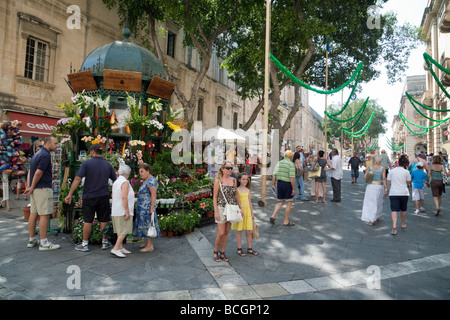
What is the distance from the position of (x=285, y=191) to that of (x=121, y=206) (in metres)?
3.86

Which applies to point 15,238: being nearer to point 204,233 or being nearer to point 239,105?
point 204,233

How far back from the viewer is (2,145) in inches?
338

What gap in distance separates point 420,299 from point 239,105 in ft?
104

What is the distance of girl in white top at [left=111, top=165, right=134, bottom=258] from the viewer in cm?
481

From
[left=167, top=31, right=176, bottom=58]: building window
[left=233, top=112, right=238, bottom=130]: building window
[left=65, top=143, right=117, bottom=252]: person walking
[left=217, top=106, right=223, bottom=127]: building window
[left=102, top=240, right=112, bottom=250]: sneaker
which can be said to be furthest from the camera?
[left=233, top=112, right=238, bottom=130]: building window

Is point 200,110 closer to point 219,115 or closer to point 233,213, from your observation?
point 219,115

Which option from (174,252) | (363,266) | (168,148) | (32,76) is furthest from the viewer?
(32,76)

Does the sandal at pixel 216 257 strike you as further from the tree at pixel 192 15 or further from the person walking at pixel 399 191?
the tree at pixel 192 15

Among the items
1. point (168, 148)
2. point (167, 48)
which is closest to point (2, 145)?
point (168, 148)

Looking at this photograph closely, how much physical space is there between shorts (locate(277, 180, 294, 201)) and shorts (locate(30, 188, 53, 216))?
4875 mm

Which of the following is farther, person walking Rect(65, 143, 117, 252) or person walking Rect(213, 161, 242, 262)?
person walking Rect(65, 143, 117, 252)

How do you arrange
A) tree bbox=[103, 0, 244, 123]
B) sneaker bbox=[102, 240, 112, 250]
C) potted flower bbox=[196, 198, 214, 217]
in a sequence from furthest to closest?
tree bbox=[103, 0, 244, 123] < potted flower bbox=[196, 198, 214, 217] < sneaker bbox=[102, 240, 112, 250]

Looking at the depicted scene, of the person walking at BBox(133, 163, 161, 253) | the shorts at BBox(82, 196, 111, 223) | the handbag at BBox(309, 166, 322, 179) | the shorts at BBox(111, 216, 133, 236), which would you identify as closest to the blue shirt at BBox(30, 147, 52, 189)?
the shorts at BBox(82, 196, 111, 223)

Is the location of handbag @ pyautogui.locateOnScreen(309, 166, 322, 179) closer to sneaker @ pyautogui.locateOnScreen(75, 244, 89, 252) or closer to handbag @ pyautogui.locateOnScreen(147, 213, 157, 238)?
handbag @ pyautogui.locateOnScreen(147, 213, 157, 238)
